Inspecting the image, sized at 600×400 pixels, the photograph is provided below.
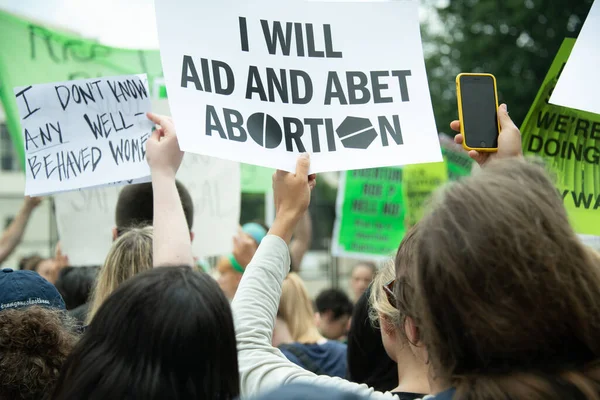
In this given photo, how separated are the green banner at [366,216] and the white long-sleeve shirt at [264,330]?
5783 mm

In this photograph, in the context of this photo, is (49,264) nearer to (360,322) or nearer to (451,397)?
(360,322)

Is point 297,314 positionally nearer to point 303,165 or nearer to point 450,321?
point 303,165

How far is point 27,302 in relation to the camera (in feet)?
7.92

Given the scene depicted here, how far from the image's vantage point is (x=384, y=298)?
2.33 metres

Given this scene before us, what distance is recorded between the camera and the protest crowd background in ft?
4.88

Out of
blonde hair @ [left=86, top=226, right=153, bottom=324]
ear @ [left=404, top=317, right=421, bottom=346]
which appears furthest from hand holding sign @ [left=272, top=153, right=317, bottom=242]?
blonde hair @ [left=86, top=226, right=153, bottom=324]

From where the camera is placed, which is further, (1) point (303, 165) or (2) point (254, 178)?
(2) point (254, 178)

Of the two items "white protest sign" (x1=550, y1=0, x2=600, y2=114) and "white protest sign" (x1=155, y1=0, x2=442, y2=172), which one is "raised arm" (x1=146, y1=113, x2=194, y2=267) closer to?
"white protest sign" (x1=155, y1=0, x2=442, y2=172)

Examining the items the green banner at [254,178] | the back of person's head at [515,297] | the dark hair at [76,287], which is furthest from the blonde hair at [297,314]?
the back of person's head at [515,297]

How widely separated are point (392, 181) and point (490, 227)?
6.66 metres

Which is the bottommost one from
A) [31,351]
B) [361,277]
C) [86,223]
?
[361,277]

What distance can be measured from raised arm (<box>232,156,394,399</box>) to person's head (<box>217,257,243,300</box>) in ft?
9.77

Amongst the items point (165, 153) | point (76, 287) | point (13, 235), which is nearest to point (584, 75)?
point (165, 153)

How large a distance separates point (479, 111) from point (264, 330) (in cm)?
117
